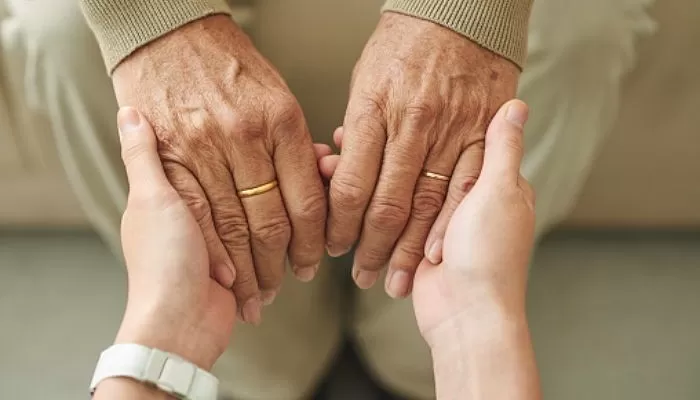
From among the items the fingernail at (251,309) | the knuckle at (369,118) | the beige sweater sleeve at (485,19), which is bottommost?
the fingernail at (251,309)

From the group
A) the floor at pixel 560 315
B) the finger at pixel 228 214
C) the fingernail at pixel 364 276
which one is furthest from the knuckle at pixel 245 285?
the floor at pixel 560 315

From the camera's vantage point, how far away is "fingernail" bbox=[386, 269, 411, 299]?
729 millimetres

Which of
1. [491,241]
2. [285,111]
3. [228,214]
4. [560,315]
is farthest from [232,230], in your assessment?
[560,315]

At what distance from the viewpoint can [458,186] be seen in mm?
690

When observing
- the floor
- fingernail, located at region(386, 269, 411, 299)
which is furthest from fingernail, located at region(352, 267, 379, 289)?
the floor

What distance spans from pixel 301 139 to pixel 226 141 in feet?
0.22

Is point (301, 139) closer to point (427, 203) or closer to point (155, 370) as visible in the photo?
point (427, 203)

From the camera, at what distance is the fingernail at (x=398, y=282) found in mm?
729

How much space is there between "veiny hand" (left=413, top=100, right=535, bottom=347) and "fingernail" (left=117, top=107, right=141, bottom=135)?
11.4 inches

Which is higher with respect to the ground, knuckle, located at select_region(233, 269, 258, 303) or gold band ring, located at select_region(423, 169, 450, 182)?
gold band ring, located at select_region(423, 169, 450, 182)

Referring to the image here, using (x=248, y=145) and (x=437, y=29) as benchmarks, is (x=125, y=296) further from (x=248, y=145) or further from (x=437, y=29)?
(x=437, y=29)

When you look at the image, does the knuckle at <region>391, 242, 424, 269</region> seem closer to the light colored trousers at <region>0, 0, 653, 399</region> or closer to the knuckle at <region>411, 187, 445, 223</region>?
the knuckle at <region>411, 187, 445, 223</region>

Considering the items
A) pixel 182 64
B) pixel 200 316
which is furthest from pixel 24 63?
pixel 200 316

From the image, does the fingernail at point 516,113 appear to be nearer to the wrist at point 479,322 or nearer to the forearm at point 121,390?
the wrist at point 479,322
